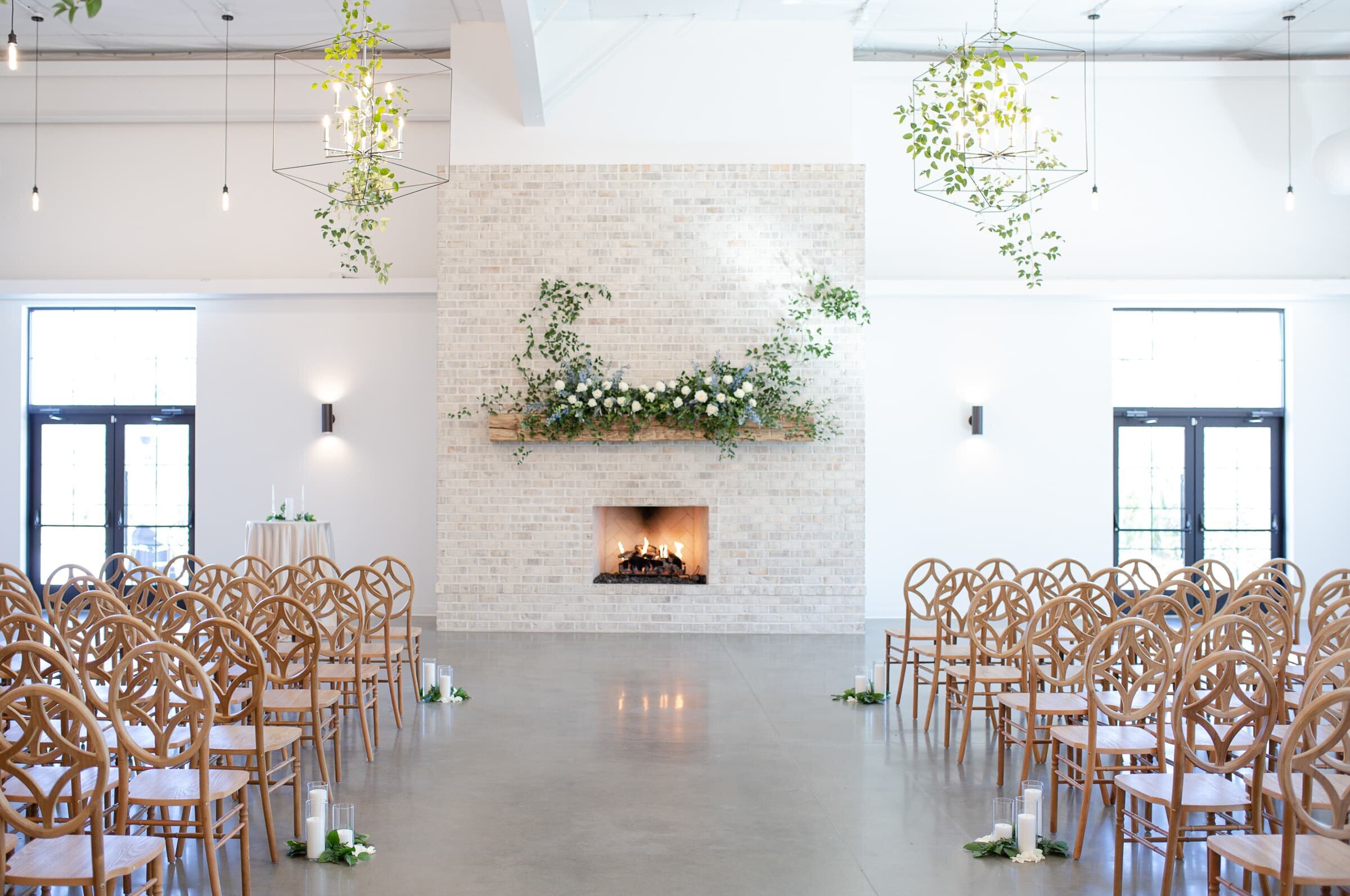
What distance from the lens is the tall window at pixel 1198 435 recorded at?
10227mm

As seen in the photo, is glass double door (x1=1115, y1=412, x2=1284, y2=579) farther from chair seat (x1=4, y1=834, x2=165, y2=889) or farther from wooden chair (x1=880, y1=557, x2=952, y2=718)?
chair seat (x1=4, y1=834, x2=165, y2=889)

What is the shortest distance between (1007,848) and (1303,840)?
116 centimetres

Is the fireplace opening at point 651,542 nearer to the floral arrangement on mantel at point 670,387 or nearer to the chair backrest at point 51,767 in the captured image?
the floral arrangement on mantel at point 670,387

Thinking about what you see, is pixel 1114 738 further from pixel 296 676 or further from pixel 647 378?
pixel 647 378

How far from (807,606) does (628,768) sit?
4.13 m

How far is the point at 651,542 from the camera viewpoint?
9.72 metres

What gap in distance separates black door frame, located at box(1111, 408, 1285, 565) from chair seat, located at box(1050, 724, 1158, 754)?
252 inches

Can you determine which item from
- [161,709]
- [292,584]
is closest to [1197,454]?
[292,584]

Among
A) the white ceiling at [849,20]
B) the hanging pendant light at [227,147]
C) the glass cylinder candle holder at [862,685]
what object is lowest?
the glass cylinder candle holder at [862,685]

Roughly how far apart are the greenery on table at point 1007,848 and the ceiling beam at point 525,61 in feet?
20.9

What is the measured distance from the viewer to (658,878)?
12.3ft

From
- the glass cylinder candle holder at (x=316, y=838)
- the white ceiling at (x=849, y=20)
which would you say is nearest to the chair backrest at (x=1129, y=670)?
the glass cylinder candle holder at (x=316, y=838)

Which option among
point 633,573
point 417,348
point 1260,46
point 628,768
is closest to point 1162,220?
point 1260,46

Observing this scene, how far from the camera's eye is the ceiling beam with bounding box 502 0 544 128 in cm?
754
